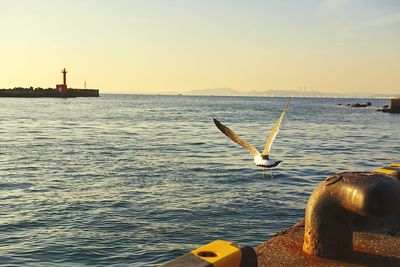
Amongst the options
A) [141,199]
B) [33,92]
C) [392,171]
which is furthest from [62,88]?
[392,171]

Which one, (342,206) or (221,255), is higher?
(342,206)

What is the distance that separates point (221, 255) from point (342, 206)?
1773mm

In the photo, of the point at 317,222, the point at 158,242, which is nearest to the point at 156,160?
the point at 158,242

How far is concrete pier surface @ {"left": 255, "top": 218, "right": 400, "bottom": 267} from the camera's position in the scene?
4777mm

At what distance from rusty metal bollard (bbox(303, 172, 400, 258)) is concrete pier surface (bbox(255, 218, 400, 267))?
0.43 feet

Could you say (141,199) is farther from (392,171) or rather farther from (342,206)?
(342,206)

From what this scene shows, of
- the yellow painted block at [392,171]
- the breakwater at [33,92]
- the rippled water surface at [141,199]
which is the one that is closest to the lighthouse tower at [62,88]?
the breakwater at [33,92]

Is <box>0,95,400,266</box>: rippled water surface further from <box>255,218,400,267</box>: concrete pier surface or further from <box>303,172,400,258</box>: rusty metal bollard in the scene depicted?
<box>303,172,400,258</box>: rusty metal bollard

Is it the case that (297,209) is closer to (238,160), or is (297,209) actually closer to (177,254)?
(177,254)

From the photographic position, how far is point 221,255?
3.64m

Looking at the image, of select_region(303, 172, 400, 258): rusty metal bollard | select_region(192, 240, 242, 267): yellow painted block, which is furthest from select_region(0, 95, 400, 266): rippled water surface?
select_region(192, 240, 242, 267): yellow painted block

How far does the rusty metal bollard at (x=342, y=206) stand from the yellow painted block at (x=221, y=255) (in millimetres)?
1498

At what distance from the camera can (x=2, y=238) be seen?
31.2ft

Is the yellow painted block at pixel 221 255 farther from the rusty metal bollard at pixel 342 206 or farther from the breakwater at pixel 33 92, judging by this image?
the breakwater at pixel 33 92
